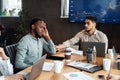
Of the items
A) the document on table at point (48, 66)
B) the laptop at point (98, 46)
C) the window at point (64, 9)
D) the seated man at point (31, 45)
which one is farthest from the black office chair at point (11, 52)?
the window at point (64, 9)

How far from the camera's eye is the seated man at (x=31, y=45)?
2.75 meters

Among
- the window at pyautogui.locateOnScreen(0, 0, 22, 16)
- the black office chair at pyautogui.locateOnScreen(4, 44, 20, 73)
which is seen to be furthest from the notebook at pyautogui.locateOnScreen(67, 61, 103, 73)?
the window at pyautogui.locateOnScreen(0, 0, 22, 16)

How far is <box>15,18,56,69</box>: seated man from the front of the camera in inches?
108

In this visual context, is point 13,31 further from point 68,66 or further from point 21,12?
point 68,66

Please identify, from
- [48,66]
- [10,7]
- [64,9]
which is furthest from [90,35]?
[10,7]

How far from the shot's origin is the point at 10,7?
6090 millimetres

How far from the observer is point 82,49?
3.17 m

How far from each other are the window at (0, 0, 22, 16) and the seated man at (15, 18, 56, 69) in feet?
9.51

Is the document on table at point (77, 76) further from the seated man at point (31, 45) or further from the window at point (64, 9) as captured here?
the window at point (64, 9)

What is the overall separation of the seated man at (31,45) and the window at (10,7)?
9.51 ft

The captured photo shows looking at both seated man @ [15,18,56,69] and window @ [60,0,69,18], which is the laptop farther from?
window @ [60,0,69,18]

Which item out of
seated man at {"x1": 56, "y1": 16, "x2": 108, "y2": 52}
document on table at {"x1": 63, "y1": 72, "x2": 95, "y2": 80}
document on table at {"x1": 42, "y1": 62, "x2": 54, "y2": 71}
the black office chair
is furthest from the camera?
seated man at {"x1": 56, "y1": 16, "x2": 108, "y2": 52}

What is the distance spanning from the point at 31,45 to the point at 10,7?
343 cm

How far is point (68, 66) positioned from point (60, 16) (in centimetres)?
287
